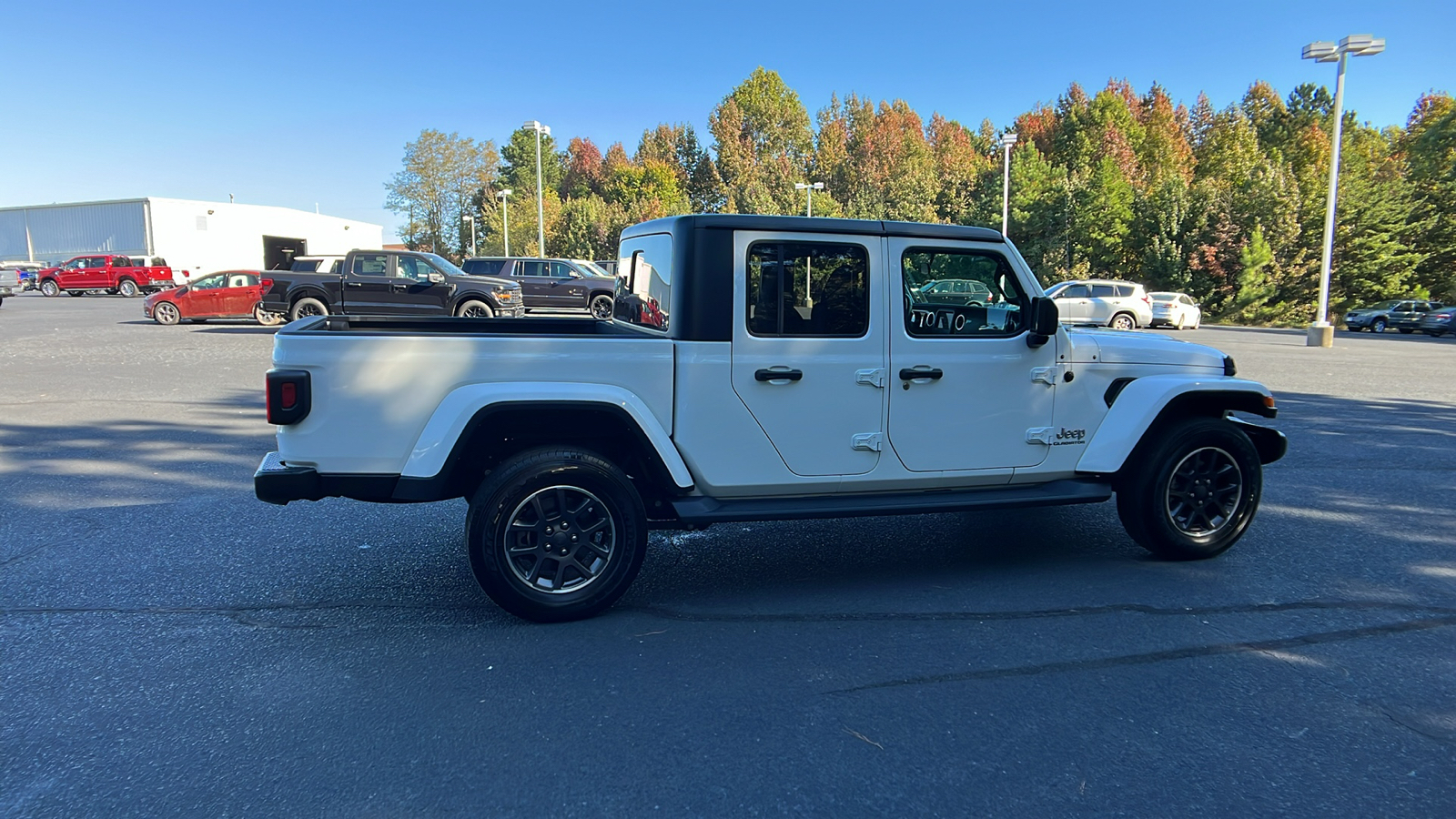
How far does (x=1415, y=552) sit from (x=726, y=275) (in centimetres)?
448

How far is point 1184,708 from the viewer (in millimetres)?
3412

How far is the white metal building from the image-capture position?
5869cm

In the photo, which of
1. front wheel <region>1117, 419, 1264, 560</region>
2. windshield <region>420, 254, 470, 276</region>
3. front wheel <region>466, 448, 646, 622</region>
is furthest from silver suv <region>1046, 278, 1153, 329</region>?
front wheel <region>466, 448, 646, 622</region>

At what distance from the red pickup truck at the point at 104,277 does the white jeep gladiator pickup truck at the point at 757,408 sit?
4633 centimetres

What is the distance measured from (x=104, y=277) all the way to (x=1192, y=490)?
163 ft

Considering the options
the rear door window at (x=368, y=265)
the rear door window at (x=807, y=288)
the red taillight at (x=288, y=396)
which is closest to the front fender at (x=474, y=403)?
the red taillight at (x=288, y=396)

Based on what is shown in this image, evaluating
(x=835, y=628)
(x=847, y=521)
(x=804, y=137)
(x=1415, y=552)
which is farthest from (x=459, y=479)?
(x=804, y=137)

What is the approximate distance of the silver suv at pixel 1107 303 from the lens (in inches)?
1080

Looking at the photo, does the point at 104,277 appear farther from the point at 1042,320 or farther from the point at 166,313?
the point at 1042,320

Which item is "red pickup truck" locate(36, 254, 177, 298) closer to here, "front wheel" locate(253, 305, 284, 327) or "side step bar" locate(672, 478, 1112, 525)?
"front wheel" locate(253, 305, 284, 327)

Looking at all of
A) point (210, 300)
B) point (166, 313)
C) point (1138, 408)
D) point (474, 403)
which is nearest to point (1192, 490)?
point (1138, 408)

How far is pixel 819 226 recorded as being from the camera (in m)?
4.47

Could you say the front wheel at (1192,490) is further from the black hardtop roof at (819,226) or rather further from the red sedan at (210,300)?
the red sedan at (210,300)

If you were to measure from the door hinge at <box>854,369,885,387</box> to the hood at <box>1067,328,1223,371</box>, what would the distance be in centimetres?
112
